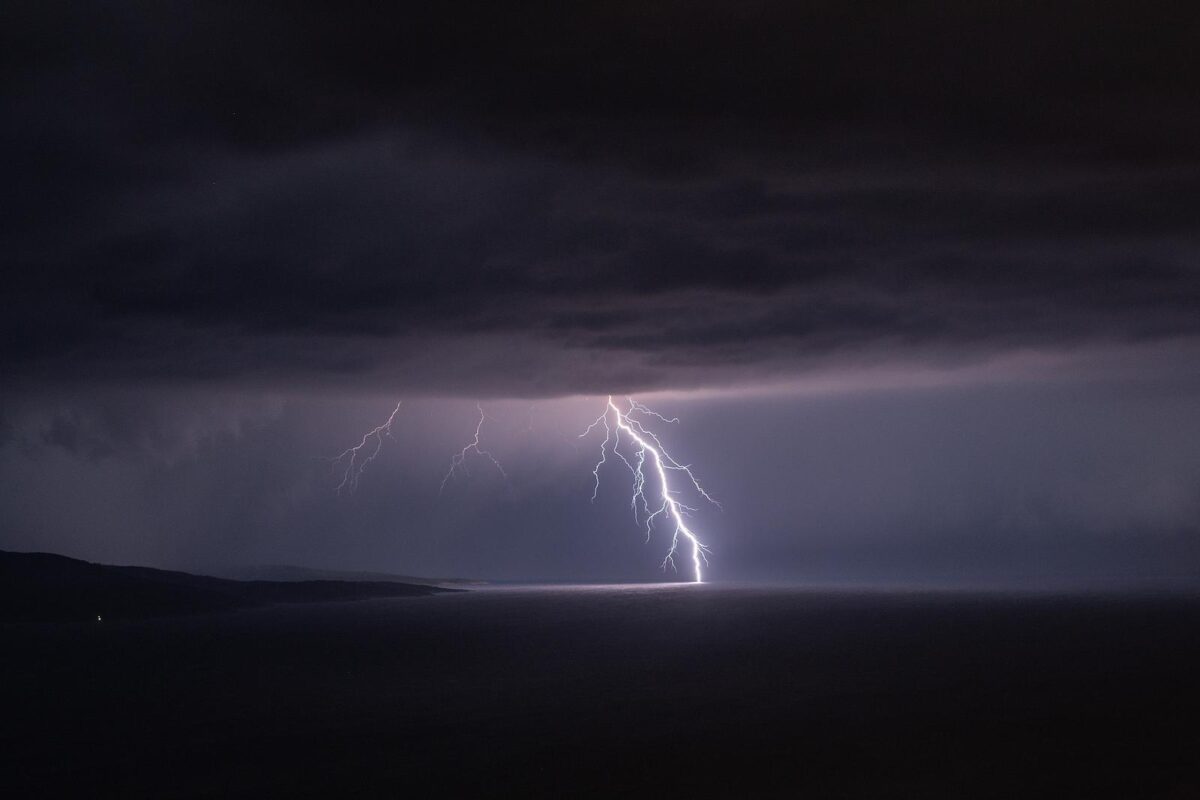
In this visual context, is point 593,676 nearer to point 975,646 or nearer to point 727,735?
point 727,735

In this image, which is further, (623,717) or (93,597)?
(93,597)

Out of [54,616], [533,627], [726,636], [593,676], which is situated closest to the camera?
[593,676]

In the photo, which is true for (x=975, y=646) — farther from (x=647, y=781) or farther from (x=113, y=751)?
(x=113, y=751)

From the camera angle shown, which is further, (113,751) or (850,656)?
(850,656)

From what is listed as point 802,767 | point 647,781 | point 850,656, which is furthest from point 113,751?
point 850,656

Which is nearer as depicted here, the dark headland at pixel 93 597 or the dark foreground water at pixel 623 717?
the dark foreground water at pixel 623 717

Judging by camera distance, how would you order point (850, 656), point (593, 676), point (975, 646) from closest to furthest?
point (593, 676), point (850, 656), point (975, 646)

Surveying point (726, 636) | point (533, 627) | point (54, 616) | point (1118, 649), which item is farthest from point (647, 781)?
point (54, 616)
